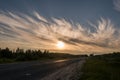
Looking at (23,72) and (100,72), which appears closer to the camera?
(23,72)

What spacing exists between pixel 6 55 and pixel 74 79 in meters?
56.6

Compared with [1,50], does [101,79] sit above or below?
below

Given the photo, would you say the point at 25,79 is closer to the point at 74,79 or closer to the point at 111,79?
the point at 74,79

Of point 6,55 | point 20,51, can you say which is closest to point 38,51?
point 20,51

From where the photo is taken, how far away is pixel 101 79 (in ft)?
69.9

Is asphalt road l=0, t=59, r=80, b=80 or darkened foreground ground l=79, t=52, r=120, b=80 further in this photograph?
darkened foreground ground l=79, t=52, r=120, b=80

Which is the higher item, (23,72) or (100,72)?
(23,72)

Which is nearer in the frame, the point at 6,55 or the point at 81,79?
the point at 81,79

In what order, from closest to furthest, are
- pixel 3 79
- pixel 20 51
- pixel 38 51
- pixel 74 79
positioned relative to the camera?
pixel 3 79, pixel 74 79, pixel 20 51, pixel 38 51

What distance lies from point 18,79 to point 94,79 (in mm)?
7416

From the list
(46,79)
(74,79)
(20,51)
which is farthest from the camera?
(20,51)

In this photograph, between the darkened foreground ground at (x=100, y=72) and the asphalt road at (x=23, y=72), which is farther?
the darkened foreground ground at (x=100, y=72)

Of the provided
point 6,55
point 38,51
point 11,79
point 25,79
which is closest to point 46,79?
point 25,79

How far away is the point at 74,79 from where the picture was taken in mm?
20984
